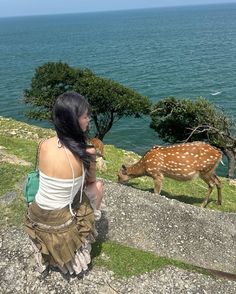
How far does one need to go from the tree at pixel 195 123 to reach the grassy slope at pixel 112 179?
835 centimetres

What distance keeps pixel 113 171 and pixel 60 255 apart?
35.9 ft

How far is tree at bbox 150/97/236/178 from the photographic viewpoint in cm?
3034

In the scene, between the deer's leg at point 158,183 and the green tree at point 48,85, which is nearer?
the deer's leg at point 158,183

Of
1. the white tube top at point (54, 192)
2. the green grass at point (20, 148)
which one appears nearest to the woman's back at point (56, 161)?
the white tube top at point (54, 192)

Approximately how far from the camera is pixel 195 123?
32.4 meters

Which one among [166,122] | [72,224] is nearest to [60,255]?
[72,224]

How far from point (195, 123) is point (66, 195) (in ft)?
84.6

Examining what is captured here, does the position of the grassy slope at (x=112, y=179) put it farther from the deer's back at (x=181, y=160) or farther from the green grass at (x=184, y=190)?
the deer's back at (x=181, y=160)

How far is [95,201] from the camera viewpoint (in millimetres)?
8625

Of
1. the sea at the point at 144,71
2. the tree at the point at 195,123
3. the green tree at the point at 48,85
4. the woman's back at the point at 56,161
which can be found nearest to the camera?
the woman's back at the point at 56,161

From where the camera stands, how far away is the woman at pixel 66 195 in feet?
22.7

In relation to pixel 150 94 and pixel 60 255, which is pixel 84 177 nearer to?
→ pixel 60 255

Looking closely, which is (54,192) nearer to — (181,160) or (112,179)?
(181,160)

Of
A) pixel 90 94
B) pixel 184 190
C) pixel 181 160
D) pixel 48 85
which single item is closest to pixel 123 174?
pixel 181 160
